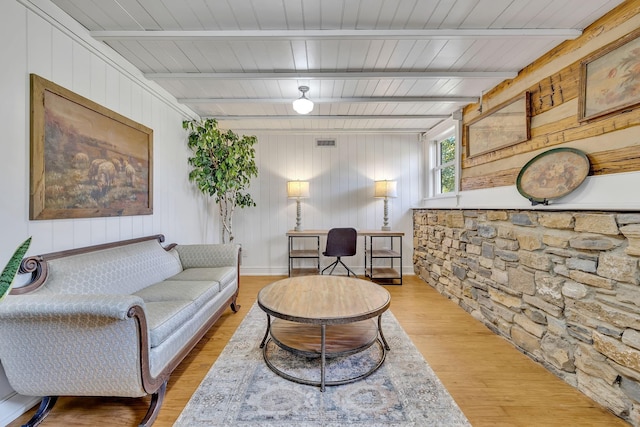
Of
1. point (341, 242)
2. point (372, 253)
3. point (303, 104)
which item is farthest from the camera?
point (372, 253)

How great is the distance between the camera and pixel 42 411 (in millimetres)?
1464

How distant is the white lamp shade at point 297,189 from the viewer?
408 centimetres

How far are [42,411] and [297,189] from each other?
3248mm

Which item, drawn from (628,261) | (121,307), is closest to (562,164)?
(628,261)

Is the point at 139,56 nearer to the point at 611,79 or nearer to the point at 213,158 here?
the point at 213,158

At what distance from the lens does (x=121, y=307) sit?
1.21m

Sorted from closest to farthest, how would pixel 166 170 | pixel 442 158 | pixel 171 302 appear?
pixel 171 302
pixel 166 170
pixel 442 158

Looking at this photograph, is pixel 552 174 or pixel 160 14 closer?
pixel 160 14

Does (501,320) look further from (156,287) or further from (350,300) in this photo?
(156,287)

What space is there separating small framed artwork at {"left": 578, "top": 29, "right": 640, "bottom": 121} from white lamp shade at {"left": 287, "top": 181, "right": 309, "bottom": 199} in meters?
3.09

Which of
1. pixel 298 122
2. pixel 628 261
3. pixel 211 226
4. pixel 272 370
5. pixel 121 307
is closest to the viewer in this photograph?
pixel 121 307

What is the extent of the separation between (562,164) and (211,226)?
13.8ft

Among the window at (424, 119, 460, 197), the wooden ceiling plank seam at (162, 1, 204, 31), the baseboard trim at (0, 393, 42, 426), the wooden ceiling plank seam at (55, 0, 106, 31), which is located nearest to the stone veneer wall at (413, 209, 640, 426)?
the window at (424, 119, 460, 197)

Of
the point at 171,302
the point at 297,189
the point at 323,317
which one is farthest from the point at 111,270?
the point at 297,189
